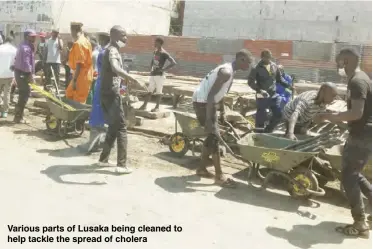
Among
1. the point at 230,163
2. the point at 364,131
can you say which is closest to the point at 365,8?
the point at 230,163

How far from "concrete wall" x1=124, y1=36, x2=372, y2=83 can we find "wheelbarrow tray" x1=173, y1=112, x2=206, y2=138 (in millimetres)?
11128

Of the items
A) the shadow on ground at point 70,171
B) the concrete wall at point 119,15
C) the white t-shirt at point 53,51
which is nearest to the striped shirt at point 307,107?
the shadow on ground at point 70,171

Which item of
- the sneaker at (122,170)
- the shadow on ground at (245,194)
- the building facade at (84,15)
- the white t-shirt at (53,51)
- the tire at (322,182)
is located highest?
the building facade at (84,15)

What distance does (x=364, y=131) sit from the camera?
431 cm

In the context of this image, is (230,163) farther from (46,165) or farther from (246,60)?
(46,165)

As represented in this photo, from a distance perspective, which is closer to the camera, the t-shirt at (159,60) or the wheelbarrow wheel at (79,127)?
the wheelbarrow wheel at (79,127)

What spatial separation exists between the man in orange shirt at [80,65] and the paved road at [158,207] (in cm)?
150

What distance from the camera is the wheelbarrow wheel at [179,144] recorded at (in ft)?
22.8

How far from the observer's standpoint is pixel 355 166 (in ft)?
14.3

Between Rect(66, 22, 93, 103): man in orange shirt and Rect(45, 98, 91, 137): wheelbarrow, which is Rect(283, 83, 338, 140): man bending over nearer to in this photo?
Rect(45, 98, 91, 137): wheelbarrow

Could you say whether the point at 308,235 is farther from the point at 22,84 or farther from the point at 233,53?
the point at 233,53

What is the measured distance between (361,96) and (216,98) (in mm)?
1891

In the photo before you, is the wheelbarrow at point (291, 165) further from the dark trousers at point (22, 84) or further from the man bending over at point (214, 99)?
the dark trousers at point (22, 84)

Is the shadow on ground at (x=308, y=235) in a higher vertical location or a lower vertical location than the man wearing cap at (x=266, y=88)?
lower
